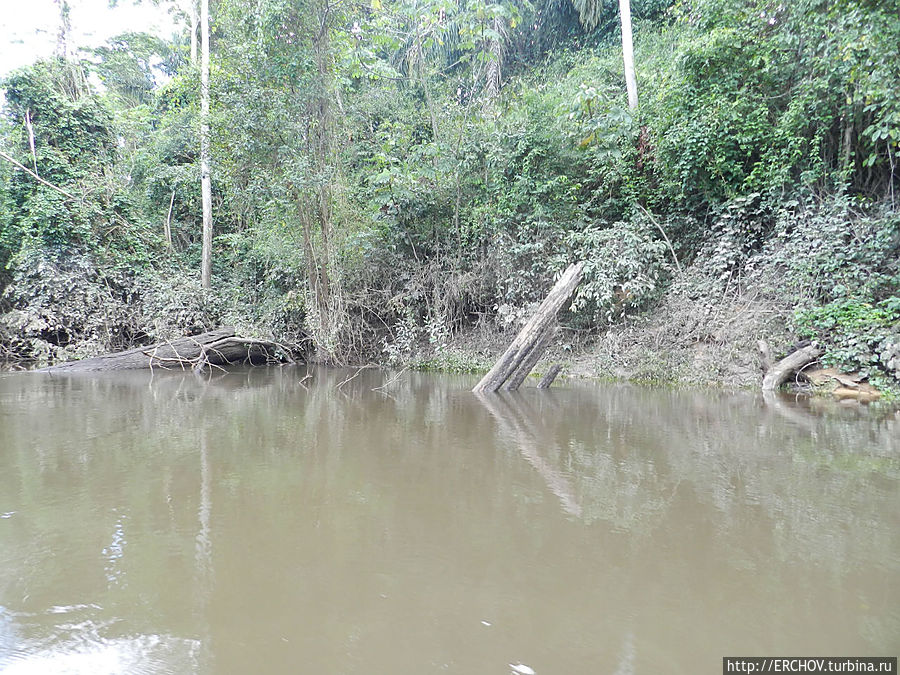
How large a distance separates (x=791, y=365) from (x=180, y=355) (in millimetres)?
11397

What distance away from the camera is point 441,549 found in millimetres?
2211

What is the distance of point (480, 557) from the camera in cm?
215

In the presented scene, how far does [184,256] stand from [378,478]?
14.6 metres

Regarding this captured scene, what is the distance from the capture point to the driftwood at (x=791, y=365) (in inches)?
299

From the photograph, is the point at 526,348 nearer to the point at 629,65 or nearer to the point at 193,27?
the point at 629,65

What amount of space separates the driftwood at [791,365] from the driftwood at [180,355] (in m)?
9.89

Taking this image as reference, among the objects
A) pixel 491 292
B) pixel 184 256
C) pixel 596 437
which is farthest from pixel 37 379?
pixel 596 437

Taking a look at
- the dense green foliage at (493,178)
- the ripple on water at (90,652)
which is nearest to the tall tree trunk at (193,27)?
the dense green foliage at (493,178)

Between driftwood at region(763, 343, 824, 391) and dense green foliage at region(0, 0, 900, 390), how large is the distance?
10.9 inches

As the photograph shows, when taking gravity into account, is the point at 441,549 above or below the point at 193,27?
below

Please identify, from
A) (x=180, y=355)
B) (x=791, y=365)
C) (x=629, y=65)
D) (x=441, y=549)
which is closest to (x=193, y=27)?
(x=180, y=355)

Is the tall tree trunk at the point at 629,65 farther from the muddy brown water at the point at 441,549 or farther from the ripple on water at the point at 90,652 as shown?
the ripple on water at the point at 90,652

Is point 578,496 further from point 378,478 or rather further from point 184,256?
point 184,256

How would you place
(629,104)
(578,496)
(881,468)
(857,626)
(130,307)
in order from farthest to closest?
(130,307) < (629,104) < (881,468) < (578,496) < (857,626)
